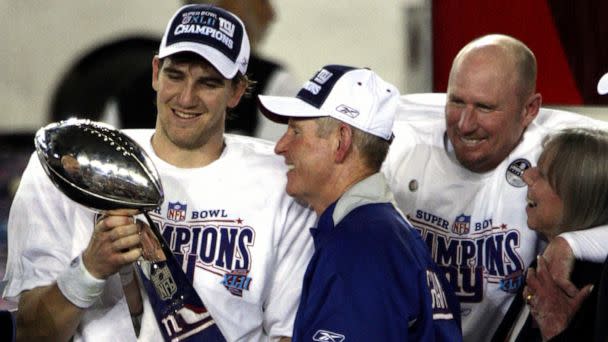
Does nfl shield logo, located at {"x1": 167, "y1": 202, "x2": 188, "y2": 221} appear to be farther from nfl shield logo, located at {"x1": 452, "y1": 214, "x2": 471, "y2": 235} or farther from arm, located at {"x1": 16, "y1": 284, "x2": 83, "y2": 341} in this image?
nfl shield logo, located at {"x1": 452, "y1": 214, "x2": 471, "y2": 235}

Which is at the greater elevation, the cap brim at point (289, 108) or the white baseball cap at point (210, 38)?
the white baseball cap at point (210, 38)

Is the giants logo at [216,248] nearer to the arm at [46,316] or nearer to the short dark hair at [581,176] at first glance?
the arm at [46,316]

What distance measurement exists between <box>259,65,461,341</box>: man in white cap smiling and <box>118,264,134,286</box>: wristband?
384mm

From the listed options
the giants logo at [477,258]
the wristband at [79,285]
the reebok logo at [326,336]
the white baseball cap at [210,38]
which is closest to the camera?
the reebok logo at [326,336]

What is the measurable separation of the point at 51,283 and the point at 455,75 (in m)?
1.20

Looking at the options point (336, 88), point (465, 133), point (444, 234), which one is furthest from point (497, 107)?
point (336, 88)

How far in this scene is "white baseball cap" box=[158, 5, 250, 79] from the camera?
2.56 m

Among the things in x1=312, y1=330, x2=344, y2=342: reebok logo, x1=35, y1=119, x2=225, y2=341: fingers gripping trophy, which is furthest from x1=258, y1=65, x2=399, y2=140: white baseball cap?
x1=312, y1=330, x2=344, y2=342: reebok logo

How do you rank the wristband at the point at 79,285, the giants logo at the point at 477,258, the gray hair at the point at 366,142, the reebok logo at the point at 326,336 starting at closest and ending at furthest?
1. the reebok logo at the point at 326,336
2. the wristband at the point at 79,285
3. the gray hair at the point at 366,142
4. the giants logo at the point at 477,258

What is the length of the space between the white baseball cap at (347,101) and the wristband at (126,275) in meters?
0.47

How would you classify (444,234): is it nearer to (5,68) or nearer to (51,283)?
(51,283)

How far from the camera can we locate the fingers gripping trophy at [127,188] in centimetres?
214

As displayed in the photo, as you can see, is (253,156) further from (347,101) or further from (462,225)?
(462,225)

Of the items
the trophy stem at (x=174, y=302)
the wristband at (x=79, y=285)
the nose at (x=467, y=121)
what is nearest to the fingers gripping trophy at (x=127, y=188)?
the trophy stem at (x=174, y=302)
